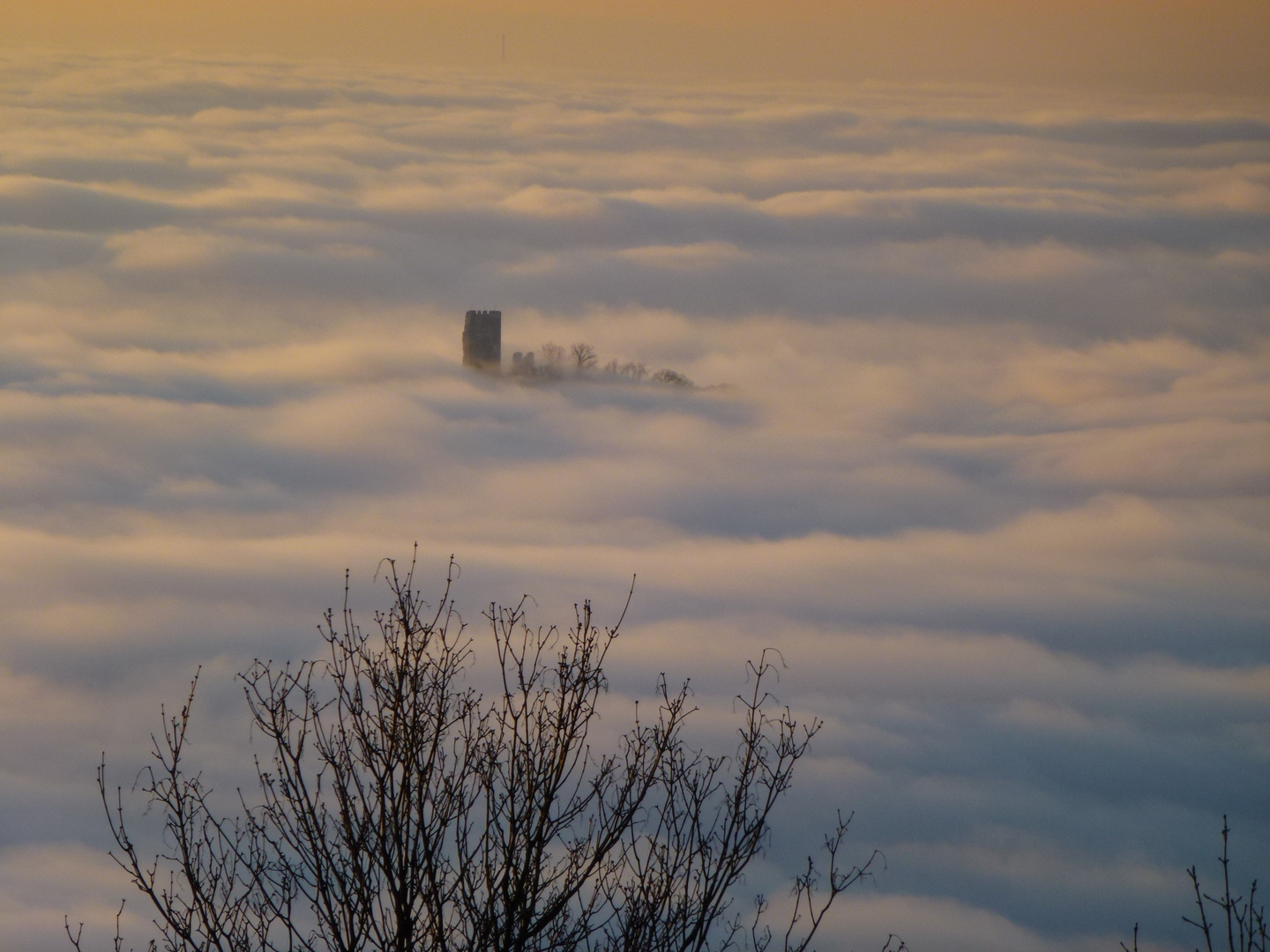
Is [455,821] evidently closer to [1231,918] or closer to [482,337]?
[1231,918]

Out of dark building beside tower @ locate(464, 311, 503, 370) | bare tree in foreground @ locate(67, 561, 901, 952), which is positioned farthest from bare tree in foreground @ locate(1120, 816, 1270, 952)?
dark building beside tower @ locate(464, 311, 503, 370)

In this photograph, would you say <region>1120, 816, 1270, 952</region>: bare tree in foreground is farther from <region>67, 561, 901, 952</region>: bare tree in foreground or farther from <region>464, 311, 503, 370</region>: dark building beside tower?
<region>464, 311, 503, 370</region>: dark building beside tower

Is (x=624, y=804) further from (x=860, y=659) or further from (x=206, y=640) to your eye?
(x=860, y=659)

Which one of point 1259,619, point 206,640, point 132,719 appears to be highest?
point 1259,619

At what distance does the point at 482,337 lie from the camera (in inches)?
3506

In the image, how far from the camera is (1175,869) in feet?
290

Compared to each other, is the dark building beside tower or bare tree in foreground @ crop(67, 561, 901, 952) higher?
Answer: the dark building beside tower

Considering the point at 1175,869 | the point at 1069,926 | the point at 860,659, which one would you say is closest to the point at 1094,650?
the point at 860,659

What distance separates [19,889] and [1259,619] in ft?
478

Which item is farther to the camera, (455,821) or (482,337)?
(482,337)

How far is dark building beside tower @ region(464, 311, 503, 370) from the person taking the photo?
85.4 metres

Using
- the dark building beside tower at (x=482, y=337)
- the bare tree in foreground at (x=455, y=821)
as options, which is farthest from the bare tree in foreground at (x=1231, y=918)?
the dark building beside tower at (x=482, y=337)


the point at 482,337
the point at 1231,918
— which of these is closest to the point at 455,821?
the point at 1231,918

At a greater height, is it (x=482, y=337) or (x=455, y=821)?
(x=482, y=337)
